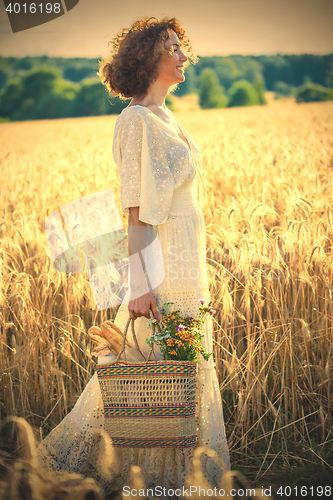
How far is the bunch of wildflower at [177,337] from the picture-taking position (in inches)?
60.6

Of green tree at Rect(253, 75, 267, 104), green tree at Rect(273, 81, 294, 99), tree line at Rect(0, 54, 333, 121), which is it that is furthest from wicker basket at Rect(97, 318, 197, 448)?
green tree at Rect(253, 75, 267, 104)

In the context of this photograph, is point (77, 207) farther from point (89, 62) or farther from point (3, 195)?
point (89, 62)

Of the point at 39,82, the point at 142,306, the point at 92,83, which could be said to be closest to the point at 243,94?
the point at 92,83

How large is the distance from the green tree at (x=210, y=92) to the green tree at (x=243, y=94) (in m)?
1.19

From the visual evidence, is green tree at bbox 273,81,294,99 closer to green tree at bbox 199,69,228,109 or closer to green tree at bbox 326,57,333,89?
green tree at bbox 326,57,333,89

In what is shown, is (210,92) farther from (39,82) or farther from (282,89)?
(39,82)

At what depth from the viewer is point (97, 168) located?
6637mm

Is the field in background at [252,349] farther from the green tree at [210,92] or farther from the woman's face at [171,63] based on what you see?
the green tree at [210,92]

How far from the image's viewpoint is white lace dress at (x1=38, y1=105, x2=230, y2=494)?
5.26 feet

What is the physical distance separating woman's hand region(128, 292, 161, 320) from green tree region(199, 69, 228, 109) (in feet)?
161

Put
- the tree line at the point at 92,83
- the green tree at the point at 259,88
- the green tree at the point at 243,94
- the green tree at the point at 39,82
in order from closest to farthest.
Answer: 1. the tree line at the point at 92,83
2. the green tree at the point at 39,82
3. the green tree at the point at 243,94
4. the green tree at the point at 259,88

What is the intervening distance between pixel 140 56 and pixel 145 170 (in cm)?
48

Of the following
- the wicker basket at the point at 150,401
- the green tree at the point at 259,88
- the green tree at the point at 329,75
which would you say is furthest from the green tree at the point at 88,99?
the wicker basket at the point at 150,401

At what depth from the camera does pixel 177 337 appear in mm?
1554
